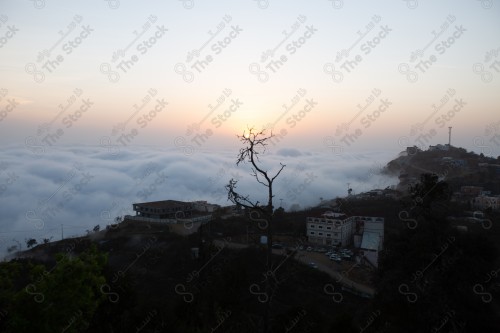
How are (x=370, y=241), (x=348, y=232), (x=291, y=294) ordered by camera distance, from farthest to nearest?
(x=348, y=232)
(x=370, y=241)
(x=291, y=294)

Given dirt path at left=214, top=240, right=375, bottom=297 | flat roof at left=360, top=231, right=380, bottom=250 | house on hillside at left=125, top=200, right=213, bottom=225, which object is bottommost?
dirt path at left=214, top=240, right=375, bottom=297

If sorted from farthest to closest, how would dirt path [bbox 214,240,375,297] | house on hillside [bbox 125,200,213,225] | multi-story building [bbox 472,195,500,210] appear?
multi-story building [bbox 472,195,500,210], house on hillside [bbox 125,200,213,225], dirt path [bbox 214,240,375,297]

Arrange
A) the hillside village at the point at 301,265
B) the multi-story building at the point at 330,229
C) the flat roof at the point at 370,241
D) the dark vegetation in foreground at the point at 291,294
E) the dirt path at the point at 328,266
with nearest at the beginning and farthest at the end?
1. the dark vegetation in foreground at the point at 291,294
2. the hillside village at the point at 301,265
3. the dirt path at the point at 328,266
4. the flat roof at the point at 370,241
5. the multi-story building at the point at 330,229

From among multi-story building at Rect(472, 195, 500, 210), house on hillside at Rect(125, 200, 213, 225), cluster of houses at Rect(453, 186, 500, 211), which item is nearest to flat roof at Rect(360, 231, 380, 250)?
house on hillside at Rect(125, 200, 213, 225)

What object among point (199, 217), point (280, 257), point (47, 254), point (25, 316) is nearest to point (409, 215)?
point (280, 257)

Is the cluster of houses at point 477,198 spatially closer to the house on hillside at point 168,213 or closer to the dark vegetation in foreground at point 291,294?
the dark vegetation in foreground at point 291,294

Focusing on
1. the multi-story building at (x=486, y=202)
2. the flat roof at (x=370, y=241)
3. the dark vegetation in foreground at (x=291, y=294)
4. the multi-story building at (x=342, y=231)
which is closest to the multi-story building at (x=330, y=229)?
the multi-story building at (x=342, y=231)

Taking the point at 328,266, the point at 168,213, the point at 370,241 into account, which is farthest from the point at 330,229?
the point at 168,213

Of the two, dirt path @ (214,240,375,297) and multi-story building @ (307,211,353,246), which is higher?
multi-story building @ (307,211,353,246)

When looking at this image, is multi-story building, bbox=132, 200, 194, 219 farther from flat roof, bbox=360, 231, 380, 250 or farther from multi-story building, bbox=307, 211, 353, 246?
flat roof, bbox=360, 231, 380, 250

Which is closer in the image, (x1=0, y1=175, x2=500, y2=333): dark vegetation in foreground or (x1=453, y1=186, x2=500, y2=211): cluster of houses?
(x1=0, y1=175, x2=500, y2=333): dark vegetation in foreground

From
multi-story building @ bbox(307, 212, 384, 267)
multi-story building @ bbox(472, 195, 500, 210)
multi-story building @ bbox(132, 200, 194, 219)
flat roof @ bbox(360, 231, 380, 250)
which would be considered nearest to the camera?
flat roof @ bbox(360, 231, 380, 250)

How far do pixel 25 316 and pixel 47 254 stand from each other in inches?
1253

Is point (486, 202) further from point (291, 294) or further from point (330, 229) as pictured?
point (291, 294)
